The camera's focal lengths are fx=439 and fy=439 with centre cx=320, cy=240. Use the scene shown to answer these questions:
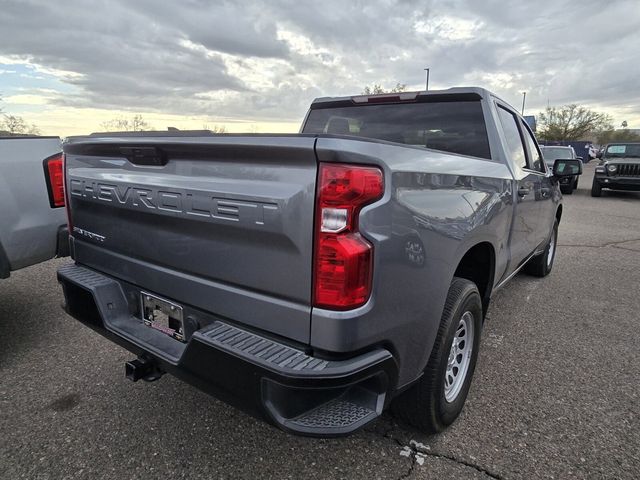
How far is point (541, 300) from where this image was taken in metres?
4.66

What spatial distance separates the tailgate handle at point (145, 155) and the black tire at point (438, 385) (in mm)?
1544

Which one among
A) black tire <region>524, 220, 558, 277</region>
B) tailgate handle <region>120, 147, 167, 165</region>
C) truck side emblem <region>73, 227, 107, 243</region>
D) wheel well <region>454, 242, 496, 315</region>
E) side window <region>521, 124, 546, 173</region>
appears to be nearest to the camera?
tailgate handle <region>120, 147, 167, 165</region>

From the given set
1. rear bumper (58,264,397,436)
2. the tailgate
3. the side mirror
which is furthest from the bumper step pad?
the side mirror

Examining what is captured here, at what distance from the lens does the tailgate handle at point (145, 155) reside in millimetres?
1987

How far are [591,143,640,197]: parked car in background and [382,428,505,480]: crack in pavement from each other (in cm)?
1542

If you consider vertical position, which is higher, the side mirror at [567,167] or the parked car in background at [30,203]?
the side mirror at [567,167]

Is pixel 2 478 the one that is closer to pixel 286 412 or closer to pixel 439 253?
pixel 286 412

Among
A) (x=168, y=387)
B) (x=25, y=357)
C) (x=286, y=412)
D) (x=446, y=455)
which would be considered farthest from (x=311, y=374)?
(x=25, y=357)

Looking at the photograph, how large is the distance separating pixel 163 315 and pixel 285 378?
92 centimetres

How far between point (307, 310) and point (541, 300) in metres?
3.88

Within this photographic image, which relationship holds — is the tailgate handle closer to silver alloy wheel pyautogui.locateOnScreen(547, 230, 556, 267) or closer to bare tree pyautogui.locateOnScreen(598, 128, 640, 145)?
silver alloy wheel pyautogui.locateOnScreen(547, 230, 556, 267)

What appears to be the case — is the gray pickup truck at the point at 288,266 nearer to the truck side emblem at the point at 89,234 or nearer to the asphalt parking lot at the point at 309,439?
the truck side emblem at the point at 89,234

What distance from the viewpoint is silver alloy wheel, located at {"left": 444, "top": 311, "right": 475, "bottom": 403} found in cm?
252

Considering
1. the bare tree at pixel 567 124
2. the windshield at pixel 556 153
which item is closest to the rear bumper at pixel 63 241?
the windshield at pixel 556 153
